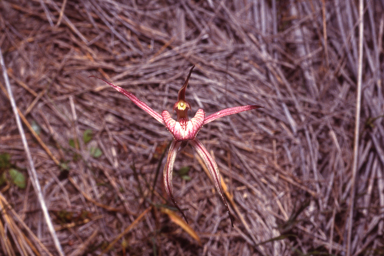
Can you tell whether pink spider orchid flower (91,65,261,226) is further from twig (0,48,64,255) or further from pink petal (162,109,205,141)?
twig (0,48,64,255)

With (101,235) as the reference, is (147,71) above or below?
above

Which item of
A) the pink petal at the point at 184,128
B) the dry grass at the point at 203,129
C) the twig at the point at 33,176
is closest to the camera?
the pink petal at the point at 184,128

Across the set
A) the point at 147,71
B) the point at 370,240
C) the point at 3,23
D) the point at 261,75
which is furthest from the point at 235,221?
the point at 3,23

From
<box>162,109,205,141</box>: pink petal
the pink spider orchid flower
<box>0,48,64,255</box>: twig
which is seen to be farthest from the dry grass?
<box>162,109,205,141</box>: pink petal

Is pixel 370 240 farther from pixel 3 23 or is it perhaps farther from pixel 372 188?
pixel 3 23

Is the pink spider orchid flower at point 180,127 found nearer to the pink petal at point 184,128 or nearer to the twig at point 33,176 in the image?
the pink petal at point 184,128

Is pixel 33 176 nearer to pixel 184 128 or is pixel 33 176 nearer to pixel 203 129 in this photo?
pixel 203 129

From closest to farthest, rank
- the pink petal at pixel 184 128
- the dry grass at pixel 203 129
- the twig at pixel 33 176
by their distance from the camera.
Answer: the pink petal at pixel 184 128, the twig at pixel 33 176, the dry grass at pixel 203 129

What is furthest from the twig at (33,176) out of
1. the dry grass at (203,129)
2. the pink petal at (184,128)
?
the pink petal at (184,128)
